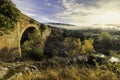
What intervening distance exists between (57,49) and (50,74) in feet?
99.5

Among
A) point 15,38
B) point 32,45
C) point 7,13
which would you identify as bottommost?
point 32,45

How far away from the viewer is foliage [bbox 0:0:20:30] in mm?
17297

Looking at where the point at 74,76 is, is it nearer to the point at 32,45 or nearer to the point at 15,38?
the point at 15,38

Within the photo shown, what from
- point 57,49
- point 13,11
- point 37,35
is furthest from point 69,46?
point 13,11

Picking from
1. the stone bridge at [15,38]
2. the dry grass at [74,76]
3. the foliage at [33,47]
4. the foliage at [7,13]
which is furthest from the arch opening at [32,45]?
the dry grass at [74,76]

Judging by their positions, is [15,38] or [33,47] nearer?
[15,38]

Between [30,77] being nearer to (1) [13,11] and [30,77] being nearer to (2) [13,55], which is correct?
(1) [13,11]

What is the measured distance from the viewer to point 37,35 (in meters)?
31.5

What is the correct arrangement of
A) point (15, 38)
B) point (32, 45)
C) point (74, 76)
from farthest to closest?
point (32, 45), point (15, 38), point (74, 76)

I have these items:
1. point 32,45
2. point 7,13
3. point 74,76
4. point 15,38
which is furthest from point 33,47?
point 74,76

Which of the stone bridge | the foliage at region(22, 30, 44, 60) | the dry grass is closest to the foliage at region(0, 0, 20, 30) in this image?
the stone bridge

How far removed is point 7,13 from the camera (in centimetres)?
1792

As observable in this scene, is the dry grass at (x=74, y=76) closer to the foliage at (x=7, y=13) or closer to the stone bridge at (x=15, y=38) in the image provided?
the foliage at (x=7, y=13)

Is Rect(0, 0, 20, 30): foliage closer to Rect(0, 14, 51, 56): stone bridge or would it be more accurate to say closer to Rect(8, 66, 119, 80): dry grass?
Rect(0, 14, 51, 56): stone bridge
